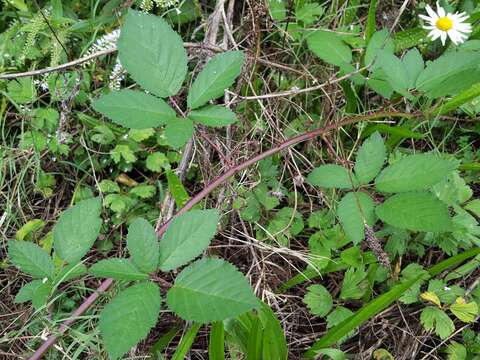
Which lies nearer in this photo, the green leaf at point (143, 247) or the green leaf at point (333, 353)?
the green leaf at point (143, 247)

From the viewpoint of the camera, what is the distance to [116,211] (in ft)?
4.81

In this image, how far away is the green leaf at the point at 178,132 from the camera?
102 cm

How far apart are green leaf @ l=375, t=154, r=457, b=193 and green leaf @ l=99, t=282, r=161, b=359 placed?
548mm

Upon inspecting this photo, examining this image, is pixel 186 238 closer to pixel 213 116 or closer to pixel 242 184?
pixel 213 116

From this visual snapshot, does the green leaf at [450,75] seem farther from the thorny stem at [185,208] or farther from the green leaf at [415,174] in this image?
the green leaf at [415,174]

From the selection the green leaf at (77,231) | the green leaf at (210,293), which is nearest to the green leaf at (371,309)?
the green leaf at (210,293)

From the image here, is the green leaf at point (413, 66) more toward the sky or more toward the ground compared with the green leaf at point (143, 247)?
more toward the sky

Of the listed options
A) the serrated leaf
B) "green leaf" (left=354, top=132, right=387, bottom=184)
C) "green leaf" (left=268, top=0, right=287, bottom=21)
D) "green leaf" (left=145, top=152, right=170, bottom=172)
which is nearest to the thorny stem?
"green leaf" (left=354, top=132, right=387, bottom=184)

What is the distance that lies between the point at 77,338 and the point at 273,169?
68 cm

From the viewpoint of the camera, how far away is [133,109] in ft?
3.47

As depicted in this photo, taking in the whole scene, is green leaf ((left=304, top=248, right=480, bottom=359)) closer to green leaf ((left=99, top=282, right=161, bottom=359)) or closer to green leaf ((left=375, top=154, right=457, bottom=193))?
green leaf ((left=375, top=154, right=457, bottom=193))

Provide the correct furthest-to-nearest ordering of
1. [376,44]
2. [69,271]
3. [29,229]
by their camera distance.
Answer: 1. [29,229]
2. [376,44]
3. [69,271]

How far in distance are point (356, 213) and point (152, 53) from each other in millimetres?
553

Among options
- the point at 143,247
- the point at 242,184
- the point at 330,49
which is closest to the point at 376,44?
the point at 330,49
